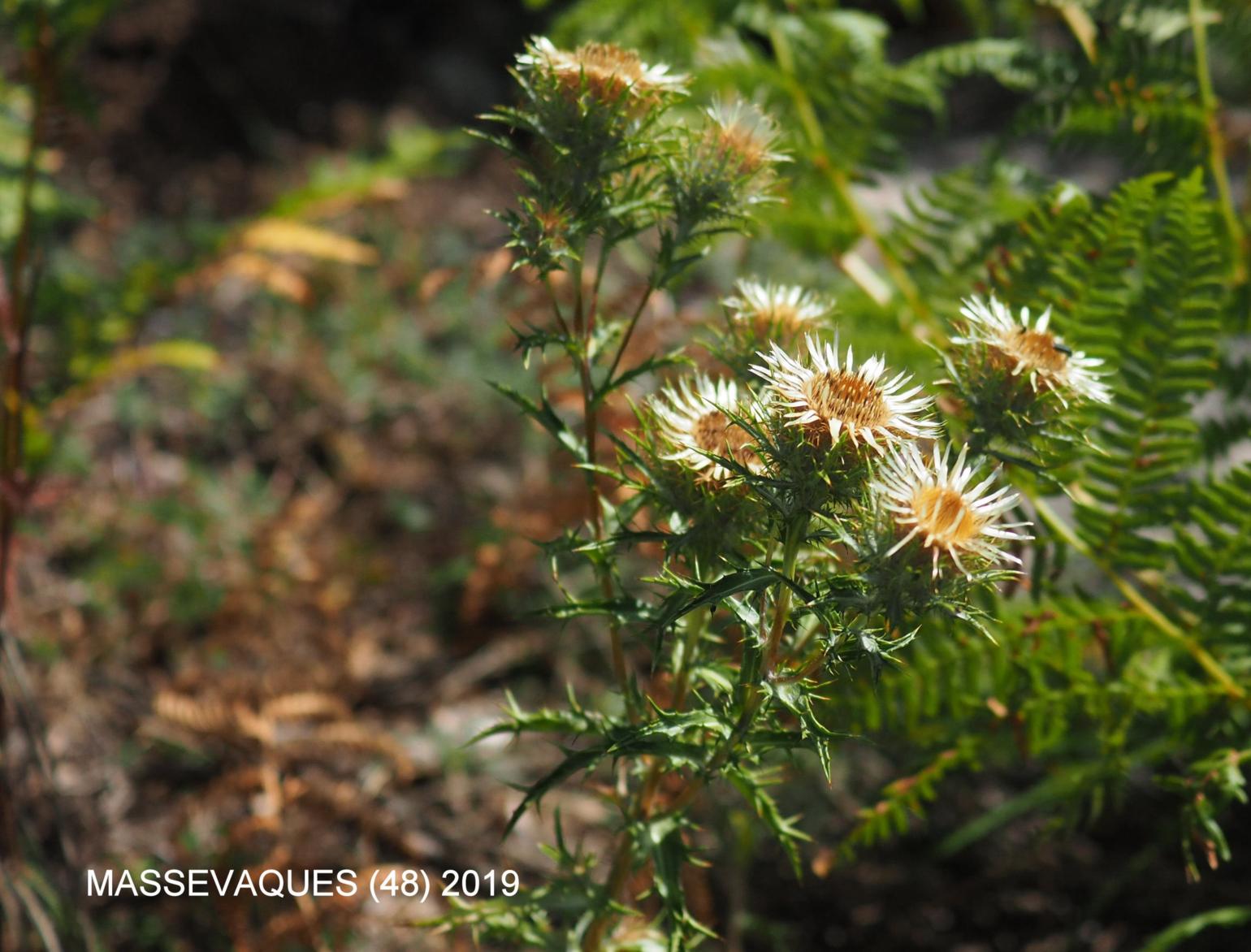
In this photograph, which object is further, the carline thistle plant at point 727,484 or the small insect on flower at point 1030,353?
the small insect on flower at point 1030,353

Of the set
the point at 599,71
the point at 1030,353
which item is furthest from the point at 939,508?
the point at 599,71

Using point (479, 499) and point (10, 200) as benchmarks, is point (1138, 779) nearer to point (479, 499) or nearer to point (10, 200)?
point (479, 499)

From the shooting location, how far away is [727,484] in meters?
1.15

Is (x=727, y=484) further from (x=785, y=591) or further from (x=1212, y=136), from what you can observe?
(x=1212, y=136)

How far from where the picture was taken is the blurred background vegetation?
2.17 m

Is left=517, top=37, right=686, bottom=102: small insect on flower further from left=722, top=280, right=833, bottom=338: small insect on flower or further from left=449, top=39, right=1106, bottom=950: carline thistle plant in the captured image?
left=722, top=280, right=833, bottom=338: small insect on flower

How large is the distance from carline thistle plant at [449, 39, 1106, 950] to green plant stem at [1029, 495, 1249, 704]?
1.93 feet

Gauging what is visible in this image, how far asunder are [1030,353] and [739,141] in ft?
1.41

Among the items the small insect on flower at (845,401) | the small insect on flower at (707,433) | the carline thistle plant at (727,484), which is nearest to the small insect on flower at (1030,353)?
the carline thistle plant at (727,484)

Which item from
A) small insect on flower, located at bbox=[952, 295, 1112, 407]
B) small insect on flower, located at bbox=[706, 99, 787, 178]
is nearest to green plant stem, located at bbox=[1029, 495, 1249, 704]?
small insect on flower, located at bbox=[952, 295, 1112, 407]

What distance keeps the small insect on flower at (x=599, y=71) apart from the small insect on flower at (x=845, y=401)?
0.38 m

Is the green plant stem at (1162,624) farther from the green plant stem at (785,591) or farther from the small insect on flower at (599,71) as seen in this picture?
the small insect on flower at (599,71)

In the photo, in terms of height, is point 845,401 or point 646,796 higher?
point 845,401

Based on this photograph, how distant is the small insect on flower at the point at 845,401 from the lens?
108cm
